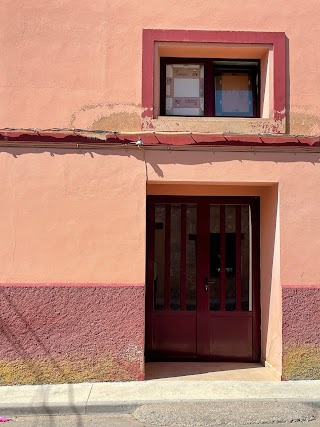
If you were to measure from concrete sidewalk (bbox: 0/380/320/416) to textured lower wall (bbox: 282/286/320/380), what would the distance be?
0.18m

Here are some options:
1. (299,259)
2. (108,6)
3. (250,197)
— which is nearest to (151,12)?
(108,6)

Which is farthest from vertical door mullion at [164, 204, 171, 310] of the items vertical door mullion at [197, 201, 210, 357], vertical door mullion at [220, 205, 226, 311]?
vertical door mullion at [220, 205, 226, 311]

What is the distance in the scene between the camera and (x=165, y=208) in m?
8.04

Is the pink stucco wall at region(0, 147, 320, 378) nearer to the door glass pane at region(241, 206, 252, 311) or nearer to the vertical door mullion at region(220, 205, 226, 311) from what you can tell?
the door glass pane at region(241, 206, 252, 311)

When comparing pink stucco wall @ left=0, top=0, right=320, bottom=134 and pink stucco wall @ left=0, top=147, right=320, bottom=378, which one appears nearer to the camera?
pink stucco wall @ left=0, top=147, right=320, bottom=378

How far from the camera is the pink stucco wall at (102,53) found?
708cm

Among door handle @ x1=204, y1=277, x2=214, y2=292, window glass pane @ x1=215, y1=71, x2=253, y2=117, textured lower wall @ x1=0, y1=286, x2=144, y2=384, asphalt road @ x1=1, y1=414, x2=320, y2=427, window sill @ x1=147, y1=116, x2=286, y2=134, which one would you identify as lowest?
asphalt road @ x1=1, y1=414, x2=320, y2=427

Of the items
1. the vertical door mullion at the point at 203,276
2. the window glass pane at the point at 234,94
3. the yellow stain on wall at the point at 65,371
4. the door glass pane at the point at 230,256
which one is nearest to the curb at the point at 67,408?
the yellow stain on wall at the point at 65,371

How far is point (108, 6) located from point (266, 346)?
17.9 ft

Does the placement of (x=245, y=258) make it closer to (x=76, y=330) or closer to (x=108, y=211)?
(x=108, y=211)

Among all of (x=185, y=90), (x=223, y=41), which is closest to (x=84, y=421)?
(x=185, y=90)

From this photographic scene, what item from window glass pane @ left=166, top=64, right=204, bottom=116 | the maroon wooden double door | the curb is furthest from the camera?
the maroon wooden double door

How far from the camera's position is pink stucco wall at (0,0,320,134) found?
7082mm

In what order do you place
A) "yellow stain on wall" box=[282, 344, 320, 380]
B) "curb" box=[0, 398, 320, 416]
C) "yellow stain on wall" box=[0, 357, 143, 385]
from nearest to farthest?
"curb" box=[0, 398, 320, 416]
"yellow stain on wall" box=[0, 357, 143, 385]
"yellow stain on wall" box=[282, 344, 320, 380]
